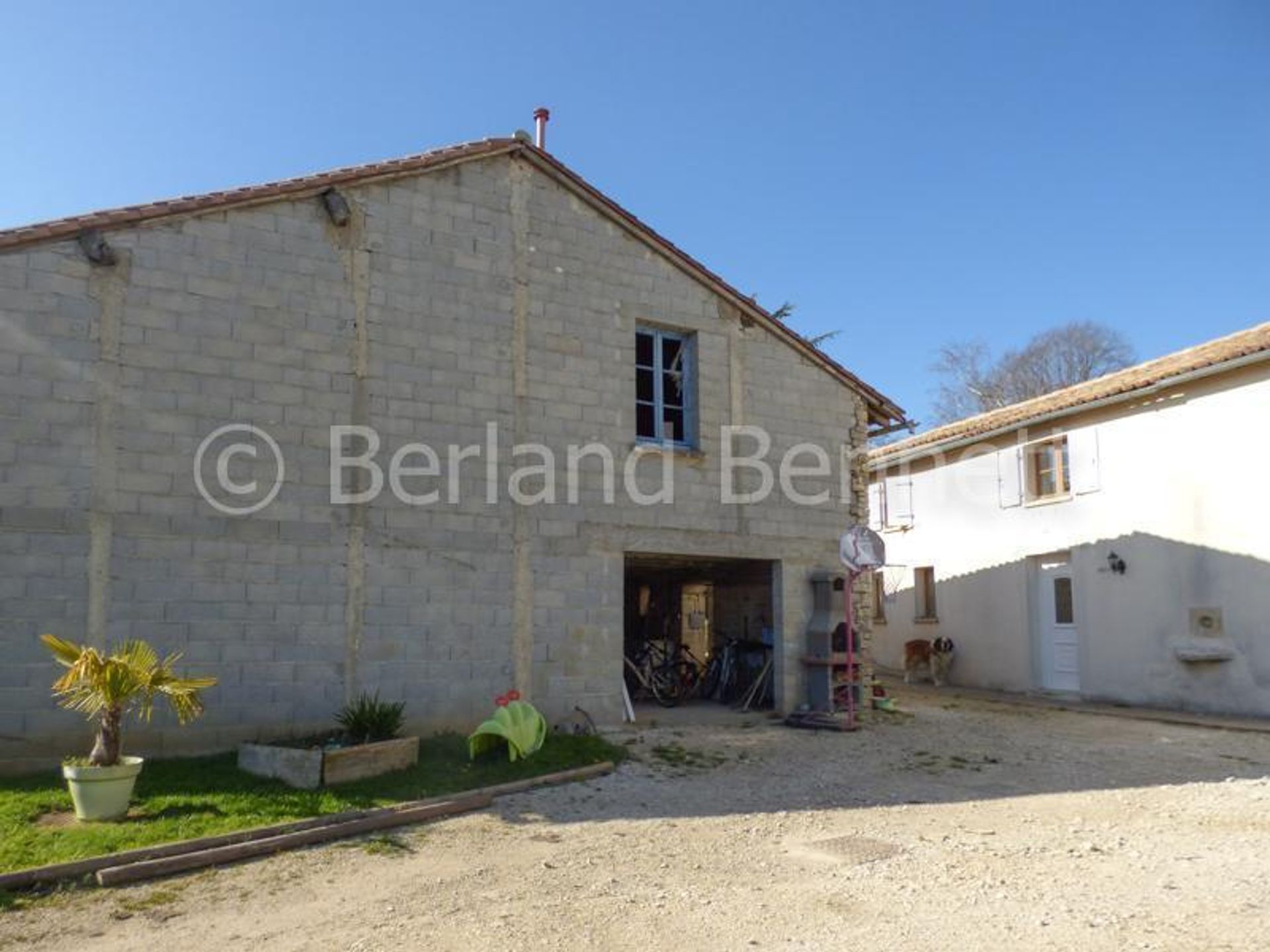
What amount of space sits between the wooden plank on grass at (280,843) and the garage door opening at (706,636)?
5342mm

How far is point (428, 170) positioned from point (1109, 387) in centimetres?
1042

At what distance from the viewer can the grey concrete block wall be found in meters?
8.17

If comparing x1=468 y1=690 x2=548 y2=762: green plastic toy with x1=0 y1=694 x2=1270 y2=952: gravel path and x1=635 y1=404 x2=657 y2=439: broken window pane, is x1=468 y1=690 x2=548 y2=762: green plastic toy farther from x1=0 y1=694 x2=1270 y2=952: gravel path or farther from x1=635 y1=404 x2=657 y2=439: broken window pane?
x1=635 y1=404 x2=657 y2=439: broken window pane

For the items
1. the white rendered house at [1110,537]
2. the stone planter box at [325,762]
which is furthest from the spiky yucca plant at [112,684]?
the white rendered house at [1110,537]

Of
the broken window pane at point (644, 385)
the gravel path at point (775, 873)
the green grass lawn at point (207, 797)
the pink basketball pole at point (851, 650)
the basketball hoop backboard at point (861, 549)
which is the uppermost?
the broken window pane at point (644, 385)

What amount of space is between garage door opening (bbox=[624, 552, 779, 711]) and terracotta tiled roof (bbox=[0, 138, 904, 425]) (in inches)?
109

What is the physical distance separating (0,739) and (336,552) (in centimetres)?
297

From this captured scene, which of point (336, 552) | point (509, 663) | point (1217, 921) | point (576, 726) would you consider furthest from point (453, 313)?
point (1217, 921)

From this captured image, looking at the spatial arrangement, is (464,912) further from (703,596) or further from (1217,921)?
(703,596)

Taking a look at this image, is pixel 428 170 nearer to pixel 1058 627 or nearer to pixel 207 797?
pixel 207 797

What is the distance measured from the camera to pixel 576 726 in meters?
10.3

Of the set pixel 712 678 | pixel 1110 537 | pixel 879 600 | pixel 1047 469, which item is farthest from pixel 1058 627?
pixel 712 678

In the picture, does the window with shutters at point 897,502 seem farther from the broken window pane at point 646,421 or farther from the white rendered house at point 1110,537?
the broken window pane at point 646,421

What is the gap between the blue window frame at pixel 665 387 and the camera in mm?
11594
